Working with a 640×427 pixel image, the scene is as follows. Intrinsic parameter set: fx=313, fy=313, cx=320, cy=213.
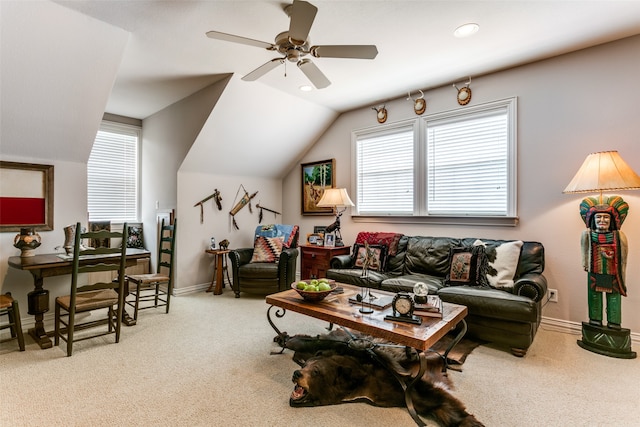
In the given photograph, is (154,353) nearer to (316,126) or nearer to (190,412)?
(190,412)

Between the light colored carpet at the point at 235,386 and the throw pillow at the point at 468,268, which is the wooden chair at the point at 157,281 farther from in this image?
the throw pillow at the point at 468,268

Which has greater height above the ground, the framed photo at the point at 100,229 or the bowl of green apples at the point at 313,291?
the framed photo at the point at 100,229

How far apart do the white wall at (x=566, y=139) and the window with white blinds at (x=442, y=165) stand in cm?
16

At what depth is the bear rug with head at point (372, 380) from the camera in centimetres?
185

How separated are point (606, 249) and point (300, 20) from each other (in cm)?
302

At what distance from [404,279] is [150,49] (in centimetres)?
343

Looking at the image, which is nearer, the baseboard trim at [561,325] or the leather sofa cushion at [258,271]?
the baseboard trim at [561,325]

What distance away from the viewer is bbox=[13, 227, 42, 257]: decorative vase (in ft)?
9.80

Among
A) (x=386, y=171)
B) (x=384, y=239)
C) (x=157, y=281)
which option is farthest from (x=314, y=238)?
(x=157, y=281)

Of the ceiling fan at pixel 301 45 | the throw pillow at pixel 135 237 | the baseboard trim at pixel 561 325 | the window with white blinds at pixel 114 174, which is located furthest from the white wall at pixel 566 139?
the window with white blinds at pixel 114 174

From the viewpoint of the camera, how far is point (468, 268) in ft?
10.3

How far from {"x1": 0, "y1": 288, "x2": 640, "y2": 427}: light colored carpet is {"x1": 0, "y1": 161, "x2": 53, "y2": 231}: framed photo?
4.08 feet

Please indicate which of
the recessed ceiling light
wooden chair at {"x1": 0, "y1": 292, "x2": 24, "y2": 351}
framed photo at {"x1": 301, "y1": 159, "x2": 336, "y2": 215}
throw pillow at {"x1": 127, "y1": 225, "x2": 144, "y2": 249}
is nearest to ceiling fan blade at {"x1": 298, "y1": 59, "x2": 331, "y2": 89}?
the recessed ceiling light

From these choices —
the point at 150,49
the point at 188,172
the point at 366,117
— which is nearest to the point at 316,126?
the point at 366,117
